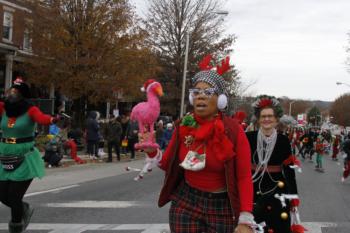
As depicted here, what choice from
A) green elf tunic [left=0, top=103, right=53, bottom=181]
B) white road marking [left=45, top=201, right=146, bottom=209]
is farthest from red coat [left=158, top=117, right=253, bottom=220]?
white road marking [left=45, top=201, right=146, bottom=209]

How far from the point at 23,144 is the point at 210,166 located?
3.18m

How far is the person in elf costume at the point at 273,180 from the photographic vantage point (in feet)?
16.3

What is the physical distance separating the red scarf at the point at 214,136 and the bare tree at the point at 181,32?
3476cm

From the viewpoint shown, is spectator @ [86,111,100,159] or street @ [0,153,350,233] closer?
street @ [0,153,350,233]

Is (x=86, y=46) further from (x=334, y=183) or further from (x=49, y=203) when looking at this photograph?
(x=49, y=203)

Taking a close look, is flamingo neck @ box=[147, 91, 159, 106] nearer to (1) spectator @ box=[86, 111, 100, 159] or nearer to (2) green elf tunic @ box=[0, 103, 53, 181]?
(2) green elf tunic @ box=[0, 103, 53, 181]

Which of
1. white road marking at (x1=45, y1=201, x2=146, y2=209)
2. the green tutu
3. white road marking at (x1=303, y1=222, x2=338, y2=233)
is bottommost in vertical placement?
white road marking at (x1=45, y1=201, x2=146, y2=209)

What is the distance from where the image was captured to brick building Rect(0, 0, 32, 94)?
94.1ft

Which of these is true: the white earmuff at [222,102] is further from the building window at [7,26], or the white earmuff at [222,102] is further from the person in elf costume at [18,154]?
the building window at [7,26]

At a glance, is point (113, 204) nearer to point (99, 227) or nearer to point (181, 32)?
point (99, 227)

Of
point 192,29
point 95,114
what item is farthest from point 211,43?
point 95,114

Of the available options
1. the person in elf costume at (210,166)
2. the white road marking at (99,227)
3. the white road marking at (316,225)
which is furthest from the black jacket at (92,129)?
the person in elf costume at (210,166)

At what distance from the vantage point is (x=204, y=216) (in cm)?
361

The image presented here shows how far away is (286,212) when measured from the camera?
495cm
